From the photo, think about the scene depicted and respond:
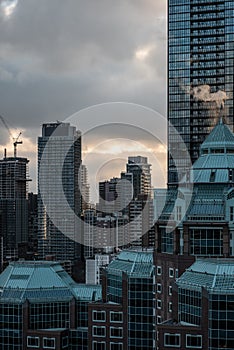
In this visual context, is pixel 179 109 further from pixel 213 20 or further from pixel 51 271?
pixel 51 271

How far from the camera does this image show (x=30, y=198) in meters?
172

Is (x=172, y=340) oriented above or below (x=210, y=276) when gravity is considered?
below

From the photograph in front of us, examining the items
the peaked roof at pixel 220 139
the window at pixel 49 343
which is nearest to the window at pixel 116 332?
the window at pixel 49 343

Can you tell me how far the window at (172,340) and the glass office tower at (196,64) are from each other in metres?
49.6

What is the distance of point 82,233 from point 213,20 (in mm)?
65268

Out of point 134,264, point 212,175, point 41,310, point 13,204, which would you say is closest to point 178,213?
point 212,175

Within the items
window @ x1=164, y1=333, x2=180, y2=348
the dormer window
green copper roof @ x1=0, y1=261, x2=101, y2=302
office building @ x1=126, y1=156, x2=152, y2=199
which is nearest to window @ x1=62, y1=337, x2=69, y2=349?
green copper roof @ x1=0, y1=261, x2=101, y2=302

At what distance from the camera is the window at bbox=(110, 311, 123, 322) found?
42.4 meters

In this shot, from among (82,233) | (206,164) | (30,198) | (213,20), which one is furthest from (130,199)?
(206,164)

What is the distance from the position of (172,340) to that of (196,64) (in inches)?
2218

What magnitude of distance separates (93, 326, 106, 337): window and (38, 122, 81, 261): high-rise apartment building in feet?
268

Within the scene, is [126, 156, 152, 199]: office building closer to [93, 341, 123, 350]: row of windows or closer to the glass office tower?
the glass office tower

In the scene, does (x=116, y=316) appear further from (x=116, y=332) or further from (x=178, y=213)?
(x=178, y=213)

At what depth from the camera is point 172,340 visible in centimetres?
3584
